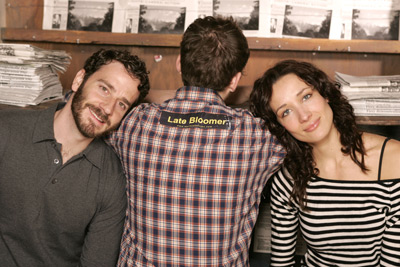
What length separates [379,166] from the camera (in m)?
1.37

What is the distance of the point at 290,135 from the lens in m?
1.42

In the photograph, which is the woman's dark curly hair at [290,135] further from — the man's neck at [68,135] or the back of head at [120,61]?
the man's neck at [68,135]

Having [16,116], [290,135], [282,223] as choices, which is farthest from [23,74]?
[282,223]

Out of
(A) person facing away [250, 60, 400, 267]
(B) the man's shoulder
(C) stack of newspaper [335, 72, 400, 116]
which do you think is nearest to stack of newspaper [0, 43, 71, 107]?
(B) the man's shoulder

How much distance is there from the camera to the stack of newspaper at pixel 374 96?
5.14ft

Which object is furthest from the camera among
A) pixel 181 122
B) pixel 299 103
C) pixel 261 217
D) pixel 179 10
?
pixel 179 10

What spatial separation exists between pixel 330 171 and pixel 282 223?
11.4 inches

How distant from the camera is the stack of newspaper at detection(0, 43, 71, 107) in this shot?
170cm

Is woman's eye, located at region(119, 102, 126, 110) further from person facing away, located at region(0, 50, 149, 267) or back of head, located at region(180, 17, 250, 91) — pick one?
back of head, located at region(180, 17, 250, 91)

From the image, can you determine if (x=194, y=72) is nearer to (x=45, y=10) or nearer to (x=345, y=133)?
(x=345, y=133)

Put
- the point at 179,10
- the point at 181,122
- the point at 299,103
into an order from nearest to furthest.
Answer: the point at 181,122 < the point at 299,103 < the point at 179,10

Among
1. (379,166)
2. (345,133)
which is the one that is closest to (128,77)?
(345,133)

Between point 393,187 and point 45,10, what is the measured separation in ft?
6.35

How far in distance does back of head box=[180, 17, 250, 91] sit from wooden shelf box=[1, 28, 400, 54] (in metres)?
0.63
